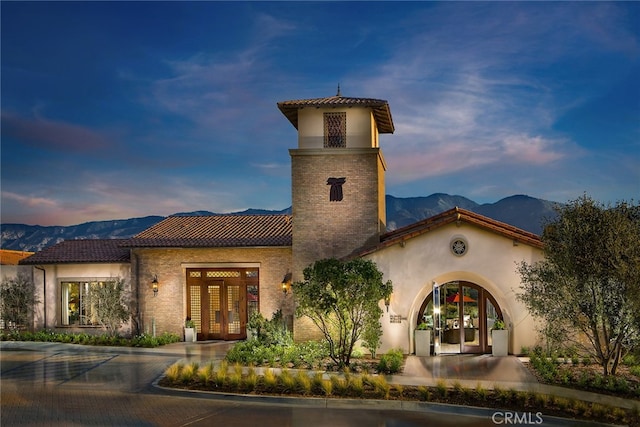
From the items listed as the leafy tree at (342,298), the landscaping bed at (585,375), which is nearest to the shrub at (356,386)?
the leafy tree at (342,298)

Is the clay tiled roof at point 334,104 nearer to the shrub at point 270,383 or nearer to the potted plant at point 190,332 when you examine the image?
the potted plant at point 190,332

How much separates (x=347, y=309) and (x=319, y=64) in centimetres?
1173

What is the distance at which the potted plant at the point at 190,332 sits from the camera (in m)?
25.0

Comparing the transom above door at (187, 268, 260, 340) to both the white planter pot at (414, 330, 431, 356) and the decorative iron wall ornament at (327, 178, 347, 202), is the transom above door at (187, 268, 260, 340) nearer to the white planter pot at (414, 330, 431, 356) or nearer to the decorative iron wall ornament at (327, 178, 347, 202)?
the decorative iron wall ornament at (327, 178, 347, 202)

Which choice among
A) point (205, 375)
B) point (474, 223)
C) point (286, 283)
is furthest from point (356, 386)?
point (286, 283)

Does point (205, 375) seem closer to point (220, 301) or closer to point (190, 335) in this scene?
point (190, 335)

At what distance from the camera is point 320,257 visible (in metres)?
22.3

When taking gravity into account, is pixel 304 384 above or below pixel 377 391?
above

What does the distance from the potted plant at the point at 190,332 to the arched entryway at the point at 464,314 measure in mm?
8922

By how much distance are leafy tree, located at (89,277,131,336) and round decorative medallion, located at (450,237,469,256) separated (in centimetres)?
1291

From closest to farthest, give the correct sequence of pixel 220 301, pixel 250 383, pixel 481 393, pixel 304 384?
1. pixel 481 393
2. pixel 304 384
3. pixel 250 383
4. pixel 220 301

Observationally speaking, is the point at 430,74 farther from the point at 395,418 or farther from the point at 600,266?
the point at 395,418

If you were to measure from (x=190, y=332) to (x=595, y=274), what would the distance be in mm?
15301

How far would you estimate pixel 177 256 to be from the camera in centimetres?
2545
